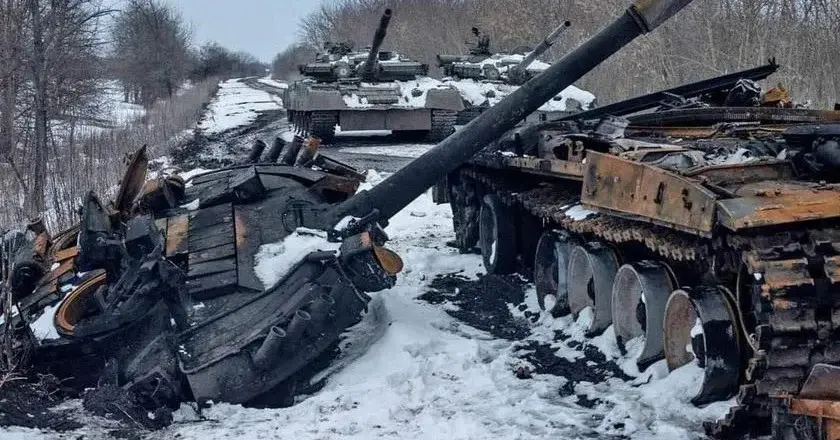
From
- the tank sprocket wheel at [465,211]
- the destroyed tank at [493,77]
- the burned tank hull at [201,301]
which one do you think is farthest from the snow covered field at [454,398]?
the destroyed tank at [493,77]

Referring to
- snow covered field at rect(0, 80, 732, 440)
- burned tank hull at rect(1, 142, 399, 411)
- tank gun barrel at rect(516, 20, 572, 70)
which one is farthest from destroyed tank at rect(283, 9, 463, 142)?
snow covered field at rect(0, 80, 732, 440)

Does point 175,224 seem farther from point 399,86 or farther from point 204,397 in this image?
point 399,86

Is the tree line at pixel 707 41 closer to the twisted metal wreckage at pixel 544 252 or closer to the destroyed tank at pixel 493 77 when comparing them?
the destroyed tank at pixel 493 77

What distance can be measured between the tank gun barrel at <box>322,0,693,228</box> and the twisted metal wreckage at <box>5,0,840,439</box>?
2cm

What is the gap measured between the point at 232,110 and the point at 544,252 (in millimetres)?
28735

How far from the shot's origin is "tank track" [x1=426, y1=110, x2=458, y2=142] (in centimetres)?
1938

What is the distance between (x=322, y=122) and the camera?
1873cm

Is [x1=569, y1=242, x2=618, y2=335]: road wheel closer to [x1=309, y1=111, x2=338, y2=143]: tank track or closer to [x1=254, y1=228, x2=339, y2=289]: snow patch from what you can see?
[x1=254, y1=228, x2=339, y2=289]: snow patch

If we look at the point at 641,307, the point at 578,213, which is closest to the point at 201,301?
the point at 578,213

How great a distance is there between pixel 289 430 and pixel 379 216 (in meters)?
2.40

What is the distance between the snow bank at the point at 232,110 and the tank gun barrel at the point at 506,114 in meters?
18.8

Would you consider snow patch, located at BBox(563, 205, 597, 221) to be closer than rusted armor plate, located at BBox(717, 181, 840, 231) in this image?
No

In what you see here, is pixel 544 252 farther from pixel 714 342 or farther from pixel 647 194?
pixel 714 342

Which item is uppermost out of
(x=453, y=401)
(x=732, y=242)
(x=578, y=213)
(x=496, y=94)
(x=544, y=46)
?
(x=544, y=46)
